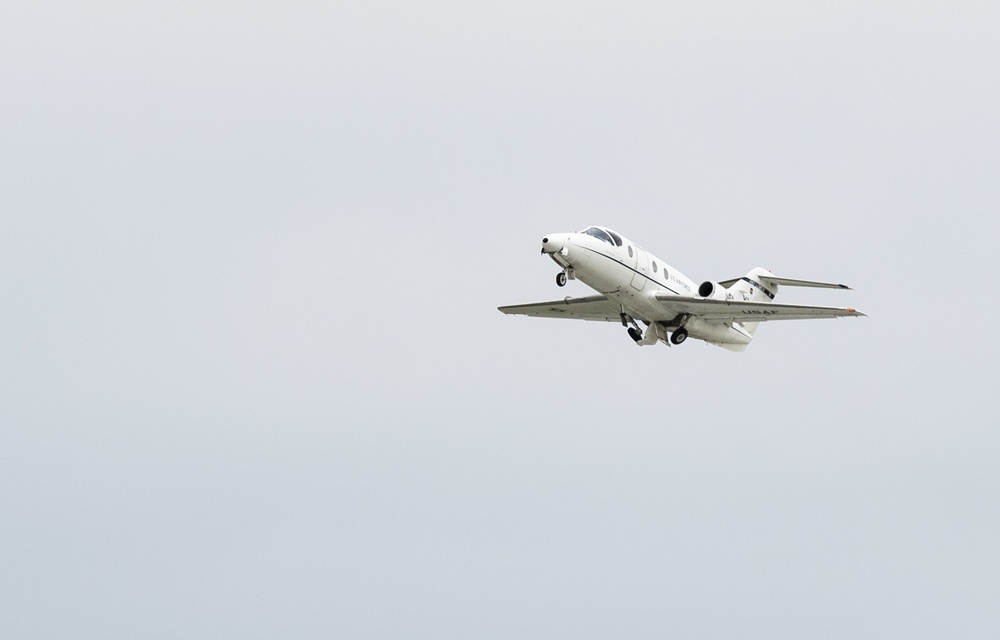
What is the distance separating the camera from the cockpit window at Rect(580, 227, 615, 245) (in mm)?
53750

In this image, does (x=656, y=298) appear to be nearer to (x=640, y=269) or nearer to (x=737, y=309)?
(x=640, y=269)

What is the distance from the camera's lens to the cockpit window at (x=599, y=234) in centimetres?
5375

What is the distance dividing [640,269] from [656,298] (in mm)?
1444

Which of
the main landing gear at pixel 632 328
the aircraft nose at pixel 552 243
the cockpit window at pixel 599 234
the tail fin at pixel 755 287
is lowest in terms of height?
the main landing gear at pixel 632 328

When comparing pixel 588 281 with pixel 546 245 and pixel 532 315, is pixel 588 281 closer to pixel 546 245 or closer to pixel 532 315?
pixel 546 245

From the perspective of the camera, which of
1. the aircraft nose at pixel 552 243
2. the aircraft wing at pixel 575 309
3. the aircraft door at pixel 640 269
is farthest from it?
the aircraft wing at pixel 575 309

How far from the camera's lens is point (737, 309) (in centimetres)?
5669

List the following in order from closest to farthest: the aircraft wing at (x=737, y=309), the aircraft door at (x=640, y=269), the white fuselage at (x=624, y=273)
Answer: the white fuselage at (x=624, y=273)
the aircraft wing at (x=737, y=309)
the aircraft door at (x=640, y=269)

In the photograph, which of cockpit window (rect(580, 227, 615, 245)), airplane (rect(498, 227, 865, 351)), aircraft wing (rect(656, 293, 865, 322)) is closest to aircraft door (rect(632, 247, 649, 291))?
airplane (rect(498, 227, 865, 351))

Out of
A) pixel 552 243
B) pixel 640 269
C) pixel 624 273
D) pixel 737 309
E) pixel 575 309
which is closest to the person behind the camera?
pixel 552 243

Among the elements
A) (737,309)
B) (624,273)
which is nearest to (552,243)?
(624,273)

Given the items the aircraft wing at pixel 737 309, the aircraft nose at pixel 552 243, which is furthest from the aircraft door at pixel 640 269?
the aircraft nose at pixel 552 243

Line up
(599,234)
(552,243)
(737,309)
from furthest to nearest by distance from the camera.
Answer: (737,309) < (599,234) < (552,243)

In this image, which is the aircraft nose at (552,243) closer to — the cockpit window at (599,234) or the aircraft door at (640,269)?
the cockpit window at (599,234)
